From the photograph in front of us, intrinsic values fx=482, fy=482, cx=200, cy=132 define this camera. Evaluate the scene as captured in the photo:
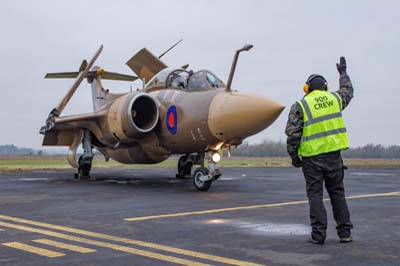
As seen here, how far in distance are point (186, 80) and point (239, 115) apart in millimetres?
3066

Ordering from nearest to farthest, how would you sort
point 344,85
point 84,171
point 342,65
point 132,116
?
point 344,85 → point 342,65 → point 132,116 → point 84,171

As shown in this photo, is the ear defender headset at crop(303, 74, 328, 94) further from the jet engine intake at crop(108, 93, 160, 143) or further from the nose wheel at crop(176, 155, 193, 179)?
the nose wheel at crop(176, 155, 193, 179)

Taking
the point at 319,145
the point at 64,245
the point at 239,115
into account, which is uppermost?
the point at 239,115

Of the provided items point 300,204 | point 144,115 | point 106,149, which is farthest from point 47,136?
point 300,204

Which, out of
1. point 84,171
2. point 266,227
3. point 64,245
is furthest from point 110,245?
point 84,171

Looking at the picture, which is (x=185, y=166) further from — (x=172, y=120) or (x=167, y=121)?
(x=172, y=120)

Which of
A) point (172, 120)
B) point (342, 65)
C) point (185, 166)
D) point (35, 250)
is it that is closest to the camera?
point (35, 250)

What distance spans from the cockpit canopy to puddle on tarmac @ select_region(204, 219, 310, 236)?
20.5ft

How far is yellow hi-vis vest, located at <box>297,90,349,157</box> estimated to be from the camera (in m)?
5.84

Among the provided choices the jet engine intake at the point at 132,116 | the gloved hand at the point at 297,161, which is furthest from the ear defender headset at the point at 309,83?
the jet engine intake at the point at 132,116

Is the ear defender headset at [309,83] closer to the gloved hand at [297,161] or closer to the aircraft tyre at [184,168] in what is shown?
the gloved hand at [297,161]

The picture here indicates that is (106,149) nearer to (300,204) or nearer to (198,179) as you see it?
(198,179)

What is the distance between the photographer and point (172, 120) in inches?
530

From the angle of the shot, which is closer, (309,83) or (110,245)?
(110,245)
